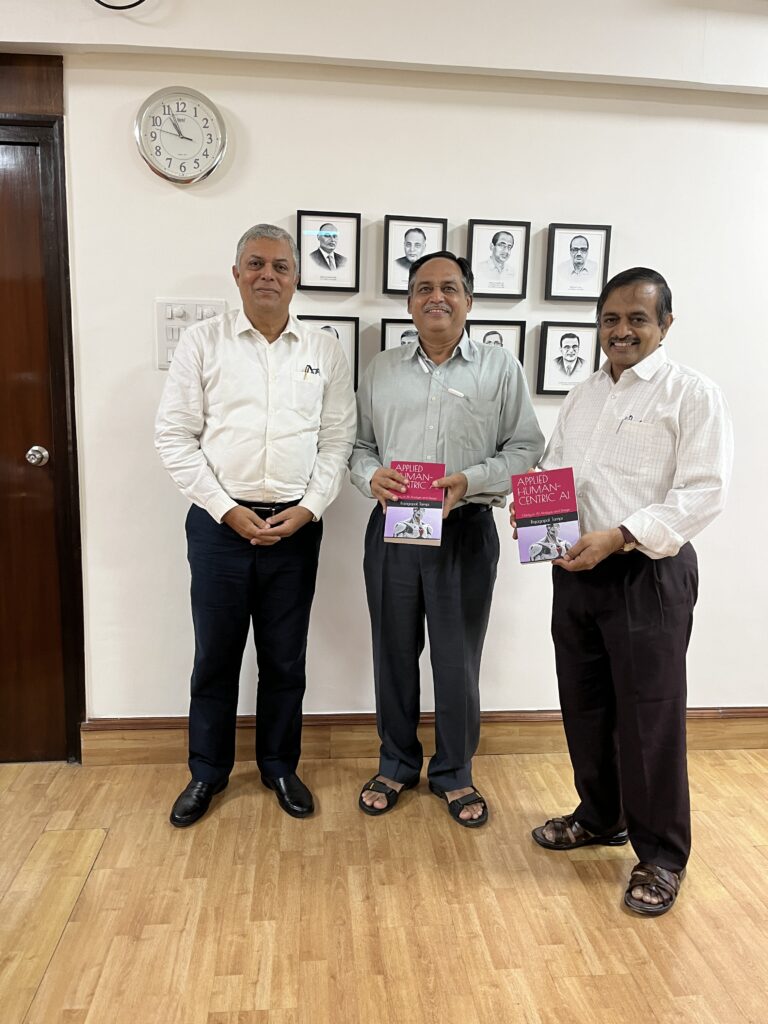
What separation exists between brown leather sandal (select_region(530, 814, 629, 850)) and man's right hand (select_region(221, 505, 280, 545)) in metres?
1.20

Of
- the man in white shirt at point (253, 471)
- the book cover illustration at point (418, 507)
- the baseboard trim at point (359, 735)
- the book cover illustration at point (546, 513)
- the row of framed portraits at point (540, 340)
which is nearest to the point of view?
the book cover illustration at point (546, 513)

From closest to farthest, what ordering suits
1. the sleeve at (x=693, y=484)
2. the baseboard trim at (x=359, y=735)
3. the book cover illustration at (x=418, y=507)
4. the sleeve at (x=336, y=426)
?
the sleeve at (x=693, y=484)
the book cover illustration at (x=418, y=507)
the sleeve at (x=336, y=426)
the baseboard trim at (x=359, y=735)

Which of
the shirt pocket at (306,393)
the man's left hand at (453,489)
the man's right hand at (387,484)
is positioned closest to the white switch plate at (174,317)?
the shirt pocket at (306,393)

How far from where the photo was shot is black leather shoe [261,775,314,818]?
224cm

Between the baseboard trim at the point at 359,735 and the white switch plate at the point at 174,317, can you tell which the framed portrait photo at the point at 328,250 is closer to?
the white switch plate at the point at 174,317

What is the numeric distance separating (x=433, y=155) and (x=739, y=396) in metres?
1.37

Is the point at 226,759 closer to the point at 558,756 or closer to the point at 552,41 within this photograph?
the point at 558,756

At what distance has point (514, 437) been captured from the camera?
216cm

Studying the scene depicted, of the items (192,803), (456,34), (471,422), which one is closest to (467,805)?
(192,803)

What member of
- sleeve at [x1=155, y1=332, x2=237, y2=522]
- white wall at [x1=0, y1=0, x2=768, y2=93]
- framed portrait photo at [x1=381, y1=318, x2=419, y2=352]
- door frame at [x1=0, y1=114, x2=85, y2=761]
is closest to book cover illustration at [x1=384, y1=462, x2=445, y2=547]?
sleeve at [x1=155, y1=332, x2=237, y2=522]

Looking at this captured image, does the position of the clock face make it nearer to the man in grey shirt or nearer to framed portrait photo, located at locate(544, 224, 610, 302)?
the man in grey shirt

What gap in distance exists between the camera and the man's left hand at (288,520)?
6.78 ft

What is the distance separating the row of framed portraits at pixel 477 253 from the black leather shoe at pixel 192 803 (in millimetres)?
1648

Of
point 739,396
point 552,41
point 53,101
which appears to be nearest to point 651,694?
point 739,396
